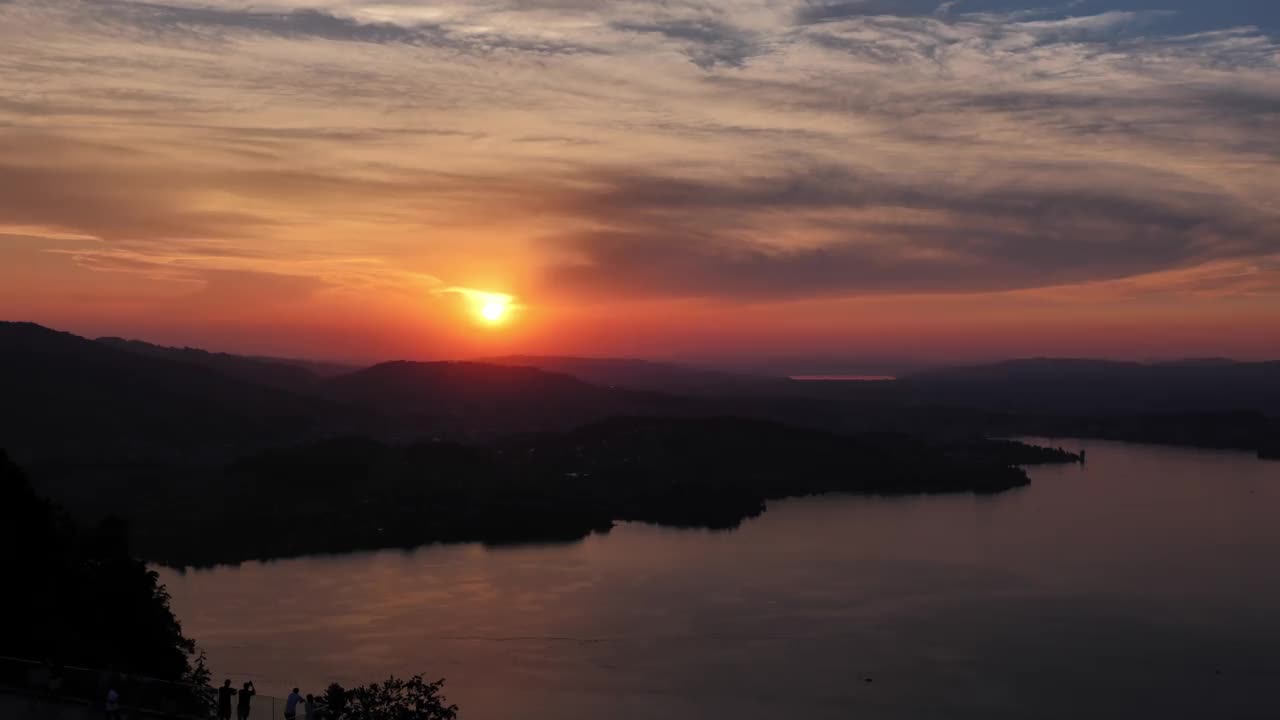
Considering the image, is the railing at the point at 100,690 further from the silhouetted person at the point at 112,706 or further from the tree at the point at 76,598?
the tree at the point at 76,598

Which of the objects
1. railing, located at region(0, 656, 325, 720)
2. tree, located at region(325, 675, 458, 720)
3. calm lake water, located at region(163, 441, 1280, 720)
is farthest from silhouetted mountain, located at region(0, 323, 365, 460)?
railing, located at region(0, 656, 325, 720)

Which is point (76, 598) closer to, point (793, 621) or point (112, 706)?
point (112, 706)

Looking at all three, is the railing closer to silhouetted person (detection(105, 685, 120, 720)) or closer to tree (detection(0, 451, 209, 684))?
silhouetted person (detection(105, 685, 120, 720))

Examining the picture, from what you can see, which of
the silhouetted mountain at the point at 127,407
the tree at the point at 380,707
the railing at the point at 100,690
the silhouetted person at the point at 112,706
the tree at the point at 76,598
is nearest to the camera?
the silhouetted person at the point at 112,706

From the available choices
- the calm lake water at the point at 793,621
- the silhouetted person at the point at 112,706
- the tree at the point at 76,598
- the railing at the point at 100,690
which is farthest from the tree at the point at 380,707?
the calm lake water at the point at 793,621

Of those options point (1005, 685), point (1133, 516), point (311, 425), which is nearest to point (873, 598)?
point (1005, 685)

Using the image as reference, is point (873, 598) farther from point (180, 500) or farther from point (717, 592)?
point (180, 500)
